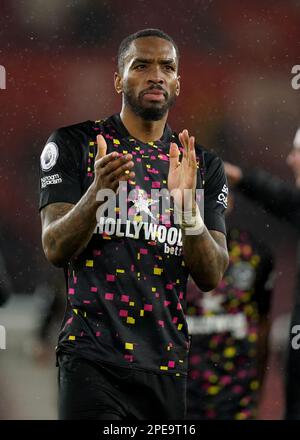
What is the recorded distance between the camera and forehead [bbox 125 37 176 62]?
2.61 metres

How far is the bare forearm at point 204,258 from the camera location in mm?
2455

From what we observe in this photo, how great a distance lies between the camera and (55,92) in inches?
203

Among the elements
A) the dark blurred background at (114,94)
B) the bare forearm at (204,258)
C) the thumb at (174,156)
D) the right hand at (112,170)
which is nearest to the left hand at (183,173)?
the thumb at (174,156)

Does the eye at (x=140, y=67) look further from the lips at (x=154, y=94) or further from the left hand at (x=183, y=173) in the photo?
the left hand at (x=183, y=173)

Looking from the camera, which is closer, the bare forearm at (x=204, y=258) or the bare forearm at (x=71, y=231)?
the bare forearm at (x=71, y=231)

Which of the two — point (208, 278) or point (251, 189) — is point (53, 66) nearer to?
point (251, 189)

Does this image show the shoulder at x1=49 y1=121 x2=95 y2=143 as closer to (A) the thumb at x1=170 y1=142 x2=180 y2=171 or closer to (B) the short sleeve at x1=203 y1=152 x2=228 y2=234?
(A) the thumb at x1=170 y1=142 x2=180 y2=171

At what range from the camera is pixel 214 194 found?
2729 millimetres

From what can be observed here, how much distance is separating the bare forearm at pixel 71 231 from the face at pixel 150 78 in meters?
0.41

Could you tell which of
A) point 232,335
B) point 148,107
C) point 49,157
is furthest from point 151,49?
point 232,335

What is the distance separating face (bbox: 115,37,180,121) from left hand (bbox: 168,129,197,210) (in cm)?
17

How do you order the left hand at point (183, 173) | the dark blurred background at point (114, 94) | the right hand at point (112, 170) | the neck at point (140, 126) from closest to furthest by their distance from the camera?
1. the right hand at point (112, 170)
2. the left hand at point (183, 173)
3. the neck at point (140, 126)
4. the dark blurred background at point (114, 94)

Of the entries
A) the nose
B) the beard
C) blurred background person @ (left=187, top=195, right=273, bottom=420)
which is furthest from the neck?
blurred background person @ (left=187, top=195, right=273, bottom=420)

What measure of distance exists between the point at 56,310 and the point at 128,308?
1873 millimetres
